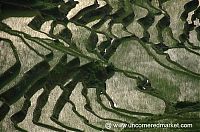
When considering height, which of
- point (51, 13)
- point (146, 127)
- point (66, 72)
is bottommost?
point (146, 127)

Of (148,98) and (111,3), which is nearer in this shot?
(148,98)

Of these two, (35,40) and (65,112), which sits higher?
(35,40)

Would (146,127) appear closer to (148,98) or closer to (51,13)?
(148,98)

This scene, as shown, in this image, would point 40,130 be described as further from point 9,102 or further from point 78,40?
point 78,40

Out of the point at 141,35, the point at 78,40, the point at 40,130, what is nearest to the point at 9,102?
→ the point at 40,130

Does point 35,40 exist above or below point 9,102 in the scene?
above

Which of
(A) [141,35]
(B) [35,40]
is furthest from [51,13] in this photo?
(A) [141,35]
